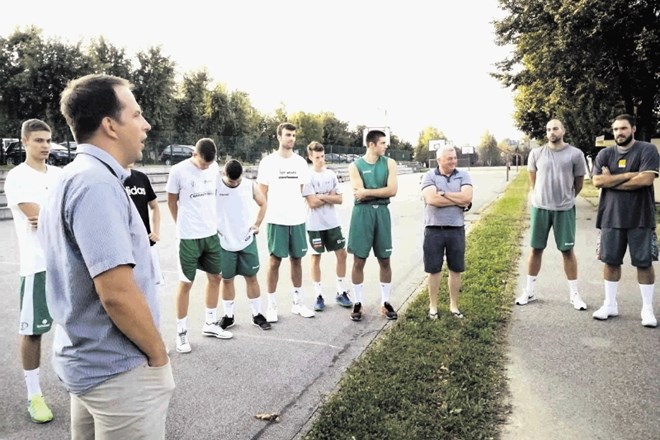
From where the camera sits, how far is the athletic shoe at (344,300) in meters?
6.14

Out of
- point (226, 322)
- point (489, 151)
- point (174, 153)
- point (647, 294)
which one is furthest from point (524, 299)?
point (489, 151)

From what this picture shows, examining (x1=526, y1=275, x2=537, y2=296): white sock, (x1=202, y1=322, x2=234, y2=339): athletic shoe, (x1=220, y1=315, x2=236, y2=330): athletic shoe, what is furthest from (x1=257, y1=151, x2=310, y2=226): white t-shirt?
(x1=526, y1=275, x2=537, y2=296): white sock

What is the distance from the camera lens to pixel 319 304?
6.03m

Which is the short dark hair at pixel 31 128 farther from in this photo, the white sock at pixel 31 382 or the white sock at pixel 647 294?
the white sock at pixel 647 294

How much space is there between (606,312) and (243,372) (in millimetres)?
4126

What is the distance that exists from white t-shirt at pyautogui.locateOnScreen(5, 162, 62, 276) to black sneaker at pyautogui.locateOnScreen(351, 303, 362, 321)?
10.8ft

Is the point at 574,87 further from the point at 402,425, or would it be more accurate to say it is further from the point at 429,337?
the point at 402,425

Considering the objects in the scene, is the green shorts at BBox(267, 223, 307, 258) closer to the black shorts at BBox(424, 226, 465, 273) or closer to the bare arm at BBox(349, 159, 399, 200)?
the bare arm at BBox(349, 159, 399, 200)

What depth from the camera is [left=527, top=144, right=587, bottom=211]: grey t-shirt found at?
19.2 ft

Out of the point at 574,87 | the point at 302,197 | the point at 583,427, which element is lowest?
Answer: the point at 583,427

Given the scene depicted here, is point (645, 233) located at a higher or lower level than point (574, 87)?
lower

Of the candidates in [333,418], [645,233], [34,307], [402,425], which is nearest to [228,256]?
[34,307]

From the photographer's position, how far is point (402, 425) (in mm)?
3189

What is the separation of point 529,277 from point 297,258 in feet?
10.1
